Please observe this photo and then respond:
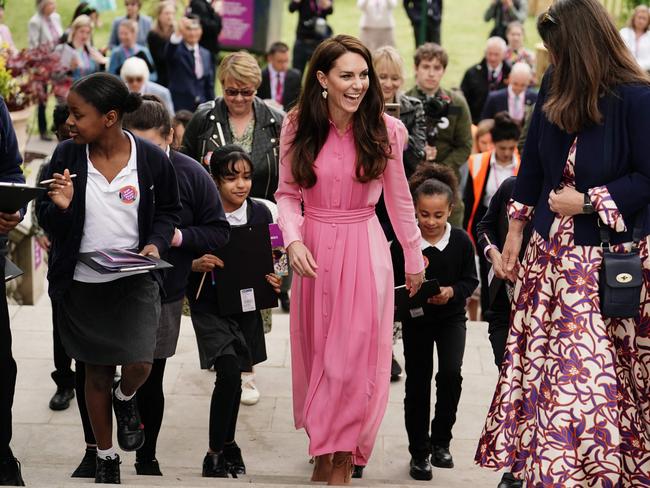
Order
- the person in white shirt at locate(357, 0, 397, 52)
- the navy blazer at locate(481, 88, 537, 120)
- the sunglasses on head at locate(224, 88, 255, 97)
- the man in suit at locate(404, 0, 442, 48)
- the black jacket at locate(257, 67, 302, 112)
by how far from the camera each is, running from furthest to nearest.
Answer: the man in suit at locate(404, 0, 442, 48)
the person in white shirt at locate(357, 0, 397, 52)
the black jacket at locate(257, 67, 302, 112)
the navy blazer at locate(481, 88, 537, 120)
the sunglasses on head at locate(224, 88, 255, 97)

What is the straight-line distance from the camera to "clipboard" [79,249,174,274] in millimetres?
5035

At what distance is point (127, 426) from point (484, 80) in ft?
32.0

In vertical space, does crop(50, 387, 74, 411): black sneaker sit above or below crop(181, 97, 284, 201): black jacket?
below

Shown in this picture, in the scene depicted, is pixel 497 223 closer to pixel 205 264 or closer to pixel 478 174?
pixel 205 264

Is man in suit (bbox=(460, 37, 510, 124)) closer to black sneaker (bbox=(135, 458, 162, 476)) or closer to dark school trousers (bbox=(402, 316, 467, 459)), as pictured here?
dark school trousers (bbox=(402, 316, 467, 459))

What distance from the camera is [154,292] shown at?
214 inches

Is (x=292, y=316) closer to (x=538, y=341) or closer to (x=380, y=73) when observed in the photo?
(x=538, y=341)

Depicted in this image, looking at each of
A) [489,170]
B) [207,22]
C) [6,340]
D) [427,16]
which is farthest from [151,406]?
[427,16]

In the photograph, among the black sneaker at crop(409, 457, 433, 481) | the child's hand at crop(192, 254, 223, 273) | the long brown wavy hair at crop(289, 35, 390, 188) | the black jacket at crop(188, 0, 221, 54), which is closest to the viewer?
the long brown wavy hair at crop(289, 35, 390, 188)

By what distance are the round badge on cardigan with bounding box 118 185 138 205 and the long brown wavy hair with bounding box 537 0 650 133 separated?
1.79 metres

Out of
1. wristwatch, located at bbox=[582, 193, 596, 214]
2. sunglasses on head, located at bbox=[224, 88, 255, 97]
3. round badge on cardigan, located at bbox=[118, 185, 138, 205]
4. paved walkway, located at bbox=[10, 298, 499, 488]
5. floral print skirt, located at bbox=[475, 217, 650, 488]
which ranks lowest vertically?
paved walkway, located at bbox=[10, 298, 499, 488]

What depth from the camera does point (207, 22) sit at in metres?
16.7

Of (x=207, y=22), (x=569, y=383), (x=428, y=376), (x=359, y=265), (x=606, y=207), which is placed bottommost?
(x=428, y=376)

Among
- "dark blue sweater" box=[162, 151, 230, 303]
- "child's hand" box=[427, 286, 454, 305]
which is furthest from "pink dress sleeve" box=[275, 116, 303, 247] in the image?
"child's hand" box=[427, 286, 454, 305]
